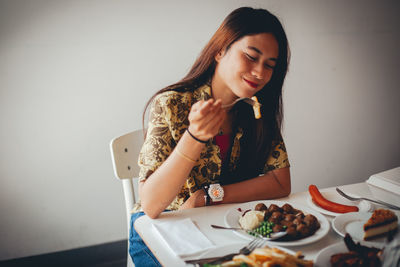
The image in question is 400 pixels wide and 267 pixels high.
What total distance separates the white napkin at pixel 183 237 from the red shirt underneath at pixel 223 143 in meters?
0.49

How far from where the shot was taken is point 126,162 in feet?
4.95

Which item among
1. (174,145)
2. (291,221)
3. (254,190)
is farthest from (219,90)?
(291,221)

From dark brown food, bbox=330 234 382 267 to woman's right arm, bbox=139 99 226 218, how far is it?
0.48m

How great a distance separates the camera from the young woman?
1.04 meters

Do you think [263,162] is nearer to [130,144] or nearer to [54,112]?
[130,144]

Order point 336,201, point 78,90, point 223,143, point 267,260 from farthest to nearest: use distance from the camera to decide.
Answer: point 78,90 → point 223,143 → point 336,201 → point 267,260

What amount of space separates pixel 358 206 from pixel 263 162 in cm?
44

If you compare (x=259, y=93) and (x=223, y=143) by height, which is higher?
(x=259, y=93)

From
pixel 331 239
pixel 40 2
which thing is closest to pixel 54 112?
pixel 40 2

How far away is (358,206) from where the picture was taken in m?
1.16

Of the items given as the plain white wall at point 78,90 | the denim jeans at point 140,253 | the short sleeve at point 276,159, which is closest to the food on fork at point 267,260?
the denim jeans at point 140,253

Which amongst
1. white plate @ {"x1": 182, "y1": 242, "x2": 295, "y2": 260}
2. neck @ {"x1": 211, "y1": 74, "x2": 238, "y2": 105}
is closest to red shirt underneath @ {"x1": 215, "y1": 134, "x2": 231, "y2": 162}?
neck @ {"x1": 211, "y1": 74, "x2": 238, "y2": 105}

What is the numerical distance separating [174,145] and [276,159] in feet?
1.57

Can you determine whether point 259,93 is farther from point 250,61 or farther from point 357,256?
point 357,256
